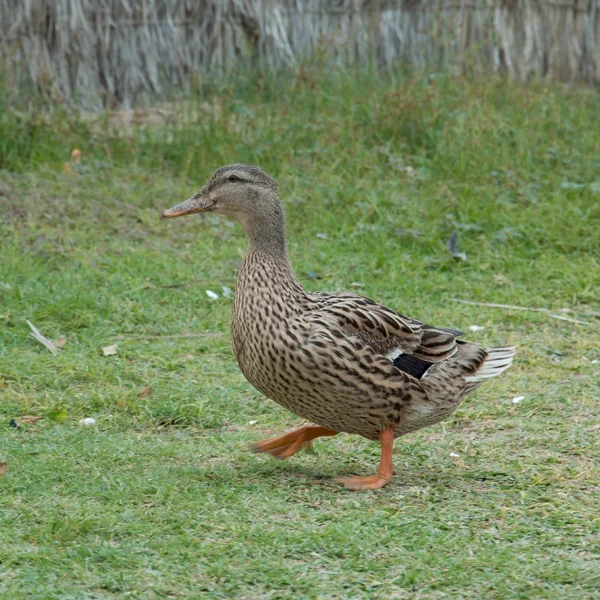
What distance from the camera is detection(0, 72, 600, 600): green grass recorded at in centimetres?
367

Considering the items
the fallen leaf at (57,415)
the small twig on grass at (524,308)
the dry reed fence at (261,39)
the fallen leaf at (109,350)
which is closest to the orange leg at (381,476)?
the fallen leaf at (57,415)

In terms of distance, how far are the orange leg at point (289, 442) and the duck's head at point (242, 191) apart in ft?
3.10

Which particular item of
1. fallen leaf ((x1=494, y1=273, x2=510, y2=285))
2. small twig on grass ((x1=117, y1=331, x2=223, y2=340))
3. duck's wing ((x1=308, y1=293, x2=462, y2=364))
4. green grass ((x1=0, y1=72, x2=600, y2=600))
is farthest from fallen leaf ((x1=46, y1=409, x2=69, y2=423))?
fallen leaf ((x1=494, y1=273, x2=510, y2=285))

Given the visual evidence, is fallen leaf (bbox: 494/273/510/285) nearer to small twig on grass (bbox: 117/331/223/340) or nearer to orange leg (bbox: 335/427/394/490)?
small twig on grass (bbox: 117/331/223/340)

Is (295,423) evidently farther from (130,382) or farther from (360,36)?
(360,36)

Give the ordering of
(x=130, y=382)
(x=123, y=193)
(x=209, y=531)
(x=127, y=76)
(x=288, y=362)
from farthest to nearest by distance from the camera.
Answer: (x=127, y=76)
(x=123, y=193)
(x=130, y=382)
(x=288, y=362)
(x=209, y=531)

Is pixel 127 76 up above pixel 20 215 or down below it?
above

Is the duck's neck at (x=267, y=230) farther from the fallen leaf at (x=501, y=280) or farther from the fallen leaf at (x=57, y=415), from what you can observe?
the fallen leaf at (x=501, y=280)

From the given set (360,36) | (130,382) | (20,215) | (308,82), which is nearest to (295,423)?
(130,382)

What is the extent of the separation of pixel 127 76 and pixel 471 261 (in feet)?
12.0

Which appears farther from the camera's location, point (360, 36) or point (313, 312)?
point (360, 36)

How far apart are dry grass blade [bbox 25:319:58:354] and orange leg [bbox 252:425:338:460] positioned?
172 centimetres

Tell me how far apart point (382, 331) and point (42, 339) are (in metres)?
2.28

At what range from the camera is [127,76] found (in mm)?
9477
